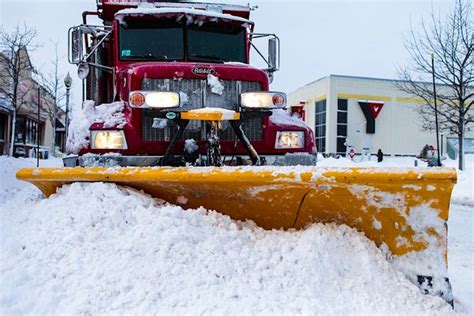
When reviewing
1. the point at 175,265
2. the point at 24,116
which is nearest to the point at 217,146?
the point at 175,265

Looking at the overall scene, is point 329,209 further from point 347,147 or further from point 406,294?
point 347,147

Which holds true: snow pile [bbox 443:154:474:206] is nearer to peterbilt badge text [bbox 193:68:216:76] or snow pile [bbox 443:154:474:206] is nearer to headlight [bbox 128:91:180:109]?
peterbilt badge text [bbox 193:68:216:76]

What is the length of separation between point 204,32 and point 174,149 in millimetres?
1803

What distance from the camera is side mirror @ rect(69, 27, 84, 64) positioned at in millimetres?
5309

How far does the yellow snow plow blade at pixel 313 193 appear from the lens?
115 inches

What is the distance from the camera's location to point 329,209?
10.8 feet

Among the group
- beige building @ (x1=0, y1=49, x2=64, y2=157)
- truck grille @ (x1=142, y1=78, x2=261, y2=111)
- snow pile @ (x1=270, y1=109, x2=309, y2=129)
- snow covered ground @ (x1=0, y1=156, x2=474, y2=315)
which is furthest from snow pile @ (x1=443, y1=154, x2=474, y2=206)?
beige building @ (x1=0, y1=49, x2=64, y2=157)

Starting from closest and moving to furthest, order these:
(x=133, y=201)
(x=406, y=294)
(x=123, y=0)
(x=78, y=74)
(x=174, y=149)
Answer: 1. (x=406, y=294)
2. (x=133, y=201)
3. (x=174, y=149)
4. (x=78, y=74)
5. (x=123, y=0)

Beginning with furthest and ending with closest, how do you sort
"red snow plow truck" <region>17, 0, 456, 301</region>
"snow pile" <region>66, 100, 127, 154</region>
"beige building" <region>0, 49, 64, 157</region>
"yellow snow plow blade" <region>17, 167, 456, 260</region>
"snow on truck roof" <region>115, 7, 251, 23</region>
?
"beige building" <region>0, 49, 64, 157</region>
"snow on truck roof" <region>115, 7, 251, 23</region>
"snow pile" <region>66, 100, 127, 154</region>
"red snow plow truck" <region>17, 0, 456, 301</region>
"yellow snow plow blade" <region>17, 167, 456, 260</region>

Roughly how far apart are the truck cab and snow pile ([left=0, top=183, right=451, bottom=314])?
1079 mm

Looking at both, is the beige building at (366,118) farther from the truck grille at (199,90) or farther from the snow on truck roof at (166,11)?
the truck grille at (199,90)

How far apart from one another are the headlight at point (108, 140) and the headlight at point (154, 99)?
35cm

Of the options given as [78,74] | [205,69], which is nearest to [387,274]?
[205,69]

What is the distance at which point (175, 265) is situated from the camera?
2.70 meters
